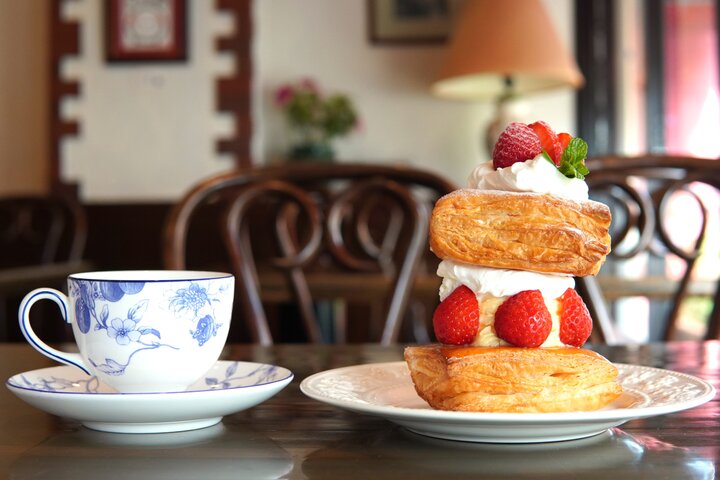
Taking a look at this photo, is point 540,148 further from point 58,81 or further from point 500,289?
point 58,81

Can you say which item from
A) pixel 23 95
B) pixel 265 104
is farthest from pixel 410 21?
pixel 23 95

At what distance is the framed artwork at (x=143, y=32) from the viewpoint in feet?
13.4

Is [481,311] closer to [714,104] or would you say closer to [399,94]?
[399,94]

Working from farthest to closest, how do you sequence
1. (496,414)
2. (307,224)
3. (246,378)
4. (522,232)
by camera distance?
(307,224)
(246,378)
(522,232)
(496,414)

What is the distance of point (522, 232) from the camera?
0.63 meters

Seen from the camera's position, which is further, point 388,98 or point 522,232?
point 388,98

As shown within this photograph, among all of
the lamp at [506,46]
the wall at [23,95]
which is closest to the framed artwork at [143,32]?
the wall at [23,95]

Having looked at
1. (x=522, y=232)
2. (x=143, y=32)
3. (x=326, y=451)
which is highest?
(x=143, y=32)

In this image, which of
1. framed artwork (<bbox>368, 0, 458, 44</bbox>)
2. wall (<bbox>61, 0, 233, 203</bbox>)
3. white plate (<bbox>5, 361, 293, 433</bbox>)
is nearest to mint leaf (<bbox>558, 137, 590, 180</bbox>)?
white plate (<bbox>5, 361, 293, 433</bbox>)

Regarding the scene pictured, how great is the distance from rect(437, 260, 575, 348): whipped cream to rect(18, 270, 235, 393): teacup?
0.18 metres

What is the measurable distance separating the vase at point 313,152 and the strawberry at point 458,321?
3.43 meters

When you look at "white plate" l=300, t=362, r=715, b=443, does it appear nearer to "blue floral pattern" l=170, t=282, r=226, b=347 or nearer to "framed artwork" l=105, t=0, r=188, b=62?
"blue floral pattern" l=170, t=282, r=226, b=347

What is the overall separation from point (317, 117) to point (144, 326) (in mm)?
3568

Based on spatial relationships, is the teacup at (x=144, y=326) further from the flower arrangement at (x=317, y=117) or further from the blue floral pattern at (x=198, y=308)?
the flower arrangement at (x=317, y=117)
